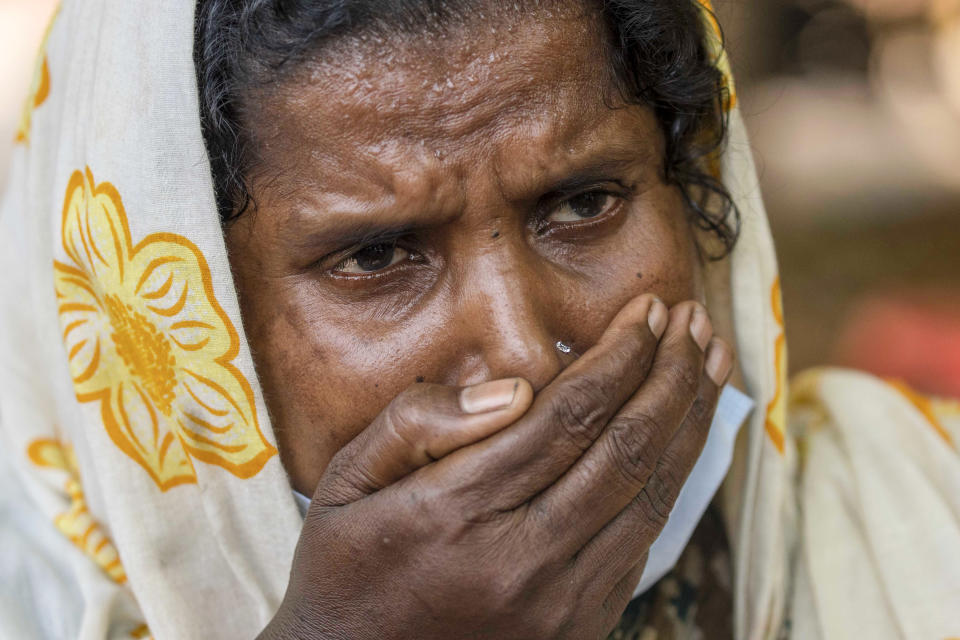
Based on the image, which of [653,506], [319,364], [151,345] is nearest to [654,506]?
[653,506]

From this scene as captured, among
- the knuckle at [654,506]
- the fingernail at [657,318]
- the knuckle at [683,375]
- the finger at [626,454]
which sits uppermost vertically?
the fingernail at [657,318]

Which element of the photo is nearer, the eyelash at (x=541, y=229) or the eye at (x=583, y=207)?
the eyelash at (x=541, y=229)

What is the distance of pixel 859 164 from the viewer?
8641 millimetres

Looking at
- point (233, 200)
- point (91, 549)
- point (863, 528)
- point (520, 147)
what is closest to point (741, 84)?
point (520, 147)

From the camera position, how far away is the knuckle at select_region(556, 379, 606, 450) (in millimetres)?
1422

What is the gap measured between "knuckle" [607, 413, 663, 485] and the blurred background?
360 cm

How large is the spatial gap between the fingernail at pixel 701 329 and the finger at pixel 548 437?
0.20 meters

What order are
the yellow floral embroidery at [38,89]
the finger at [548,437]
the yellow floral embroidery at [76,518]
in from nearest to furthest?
the finger at [548,437] → the yellow floral embroidery at [76,518] → the yellow floral embroidery at [38,89]

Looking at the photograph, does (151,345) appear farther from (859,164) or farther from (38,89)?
(859,164)

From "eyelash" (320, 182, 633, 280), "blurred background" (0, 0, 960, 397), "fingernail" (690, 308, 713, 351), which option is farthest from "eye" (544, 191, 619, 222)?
"blurred background" (0, 0, 960, 397)

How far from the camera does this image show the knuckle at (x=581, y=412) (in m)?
1.42

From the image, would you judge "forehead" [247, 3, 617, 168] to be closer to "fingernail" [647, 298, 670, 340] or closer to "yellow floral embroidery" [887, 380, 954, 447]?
"fingernail" [647, 298, 670, 340]

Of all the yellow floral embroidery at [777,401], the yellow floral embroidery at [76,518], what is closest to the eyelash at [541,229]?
the yellow floral embroidery at [777,401]

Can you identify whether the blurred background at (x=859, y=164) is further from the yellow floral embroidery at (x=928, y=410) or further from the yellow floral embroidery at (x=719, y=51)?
the yellow floral embroidery at (x=719, y=51)
